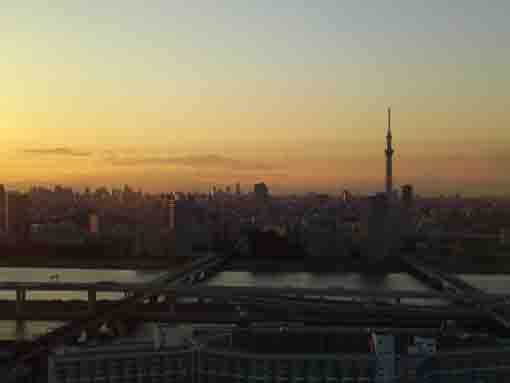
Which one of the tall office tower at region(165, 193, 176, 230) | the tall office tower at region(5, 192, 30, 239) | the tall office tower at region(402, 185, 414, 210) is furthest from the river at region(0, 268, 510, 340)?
the tall office tower at region(402, 185, 414, 210)

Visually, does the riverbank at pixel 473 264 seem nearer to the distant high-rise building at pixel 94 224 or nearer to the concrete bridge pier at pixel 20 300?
the concrete bridge pier at pixel 20 300

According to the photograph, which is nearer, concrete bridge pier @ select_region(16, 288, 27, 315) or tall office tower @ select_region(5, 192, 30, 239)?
concrete bridge pier @ select_region(16, 288, 27, 315)

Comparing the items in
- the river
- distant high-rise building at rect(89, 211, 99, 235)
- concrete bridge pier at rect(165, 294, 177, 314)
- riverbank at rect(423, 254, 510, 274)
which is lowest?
the river

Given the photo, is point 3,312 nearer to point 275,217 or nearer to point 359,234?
point 359,234

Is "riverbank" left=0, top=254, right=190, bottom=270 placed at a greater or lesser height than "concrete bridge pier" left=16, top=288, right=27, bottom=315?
lesser

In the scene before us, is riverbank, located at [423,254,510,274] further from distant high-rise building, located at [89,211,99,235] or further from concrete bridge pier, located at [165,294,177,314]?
distant high-rise building, located at [89,211,99,235]

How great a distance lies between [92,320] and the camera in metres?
7.27

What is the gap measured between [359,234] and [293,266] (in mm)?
3082

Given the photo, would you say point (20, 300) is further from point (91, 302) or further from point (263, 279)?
point (263, 279)

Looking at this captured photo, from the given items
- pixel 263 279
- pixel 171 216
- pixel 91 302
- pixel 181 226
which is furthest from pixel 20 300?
pixel 171 216

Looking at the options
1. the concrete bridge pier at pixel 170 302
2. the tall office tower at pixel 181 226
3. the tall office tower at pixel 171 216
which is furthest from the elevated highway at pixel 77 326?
the tall office tower at pixel 171 216

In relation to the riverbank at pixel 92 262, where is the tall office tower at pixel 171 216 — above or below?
above

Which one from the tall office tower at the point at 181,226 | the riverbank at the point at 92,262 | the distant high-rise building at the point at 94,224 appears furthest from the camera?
the distant high-rise building at the point at 94,224

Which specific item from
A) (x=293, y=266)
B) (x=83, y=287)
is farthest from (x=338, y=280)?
(x=83, y=287)
